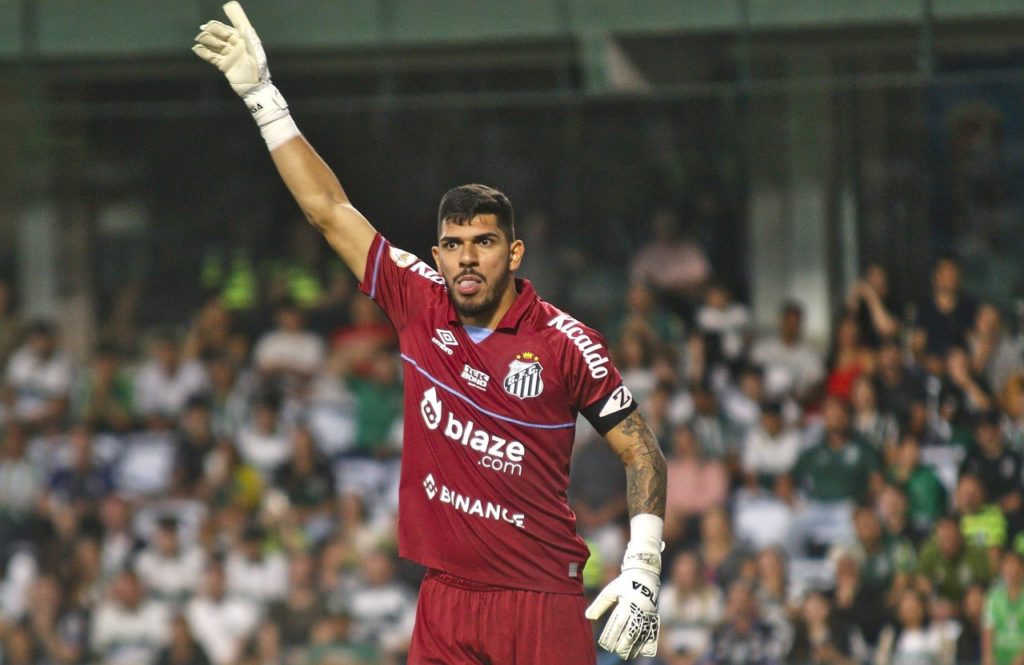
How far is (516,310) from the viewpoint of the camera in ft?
17.6

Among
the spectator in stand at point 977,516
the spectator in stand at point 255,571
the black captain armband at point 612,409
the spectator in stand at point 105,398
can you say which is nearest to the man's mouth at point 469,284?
the black captain armband at point 612,409

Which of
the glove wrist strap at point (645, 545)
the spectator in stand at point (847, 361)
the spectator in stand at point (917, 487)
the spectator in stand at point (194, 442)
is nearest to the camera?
the glove wrist strap at point (645, 545)

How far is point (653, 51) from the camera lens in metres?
14.3

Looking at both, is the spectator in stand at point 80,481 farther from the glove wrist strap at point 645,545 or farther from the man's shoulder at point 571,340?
the glove wrist strap at point 645,545

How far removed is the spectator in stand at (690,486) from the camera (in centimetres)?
1208

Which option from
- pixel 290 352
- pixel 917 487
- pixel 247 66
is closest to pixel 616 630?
pixel 247 66

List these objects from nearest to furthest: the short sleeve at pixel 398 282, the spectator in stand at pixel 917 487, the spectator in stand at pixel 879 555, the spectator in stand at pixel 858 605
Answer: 1. the short sleeve at pixel 398 282
2. the spectator in stand at pixel 858 605
3. the spectator in stand at pixel 879 555
4. the spectator in stand at pixel 917 487

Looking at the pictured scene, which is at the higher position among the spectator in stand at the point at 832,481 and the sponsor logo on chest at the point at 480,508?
the spectator in stand at the point at 832,481

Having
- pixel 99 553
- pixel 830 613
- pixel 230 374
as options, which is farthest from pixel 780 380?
pixel 99 553

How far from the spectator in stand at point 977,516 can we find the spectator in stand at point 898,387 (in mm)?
759

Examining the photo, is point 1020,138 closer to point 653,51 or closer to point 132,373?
point 653,51

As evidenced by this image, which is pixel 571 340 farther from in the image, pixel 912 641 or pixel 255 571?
pixel 255 571

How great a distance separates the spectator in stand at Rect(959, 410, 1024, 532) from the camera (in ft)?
37.5

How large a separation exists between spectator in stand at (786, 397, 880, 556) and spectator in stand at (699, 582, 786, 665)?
65 centimetres
